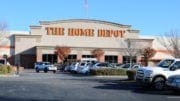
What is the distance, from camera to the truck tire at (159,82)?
29328 millimetres

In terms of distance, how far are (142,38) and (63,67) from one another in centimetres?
2230

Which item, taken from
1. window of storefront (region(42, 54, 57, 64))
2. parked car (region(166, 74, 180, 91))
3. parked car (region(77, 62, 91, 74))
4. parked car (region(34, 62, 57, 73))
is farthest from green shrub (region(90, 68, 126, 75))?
window of storefront (region(42, 54, 57, 64))

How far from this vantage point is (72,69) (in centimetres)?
6669

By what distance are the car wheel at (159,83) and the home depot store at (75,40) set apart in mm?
59326

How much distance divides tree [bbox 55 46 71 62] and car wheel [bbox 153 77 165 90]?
5786 cm

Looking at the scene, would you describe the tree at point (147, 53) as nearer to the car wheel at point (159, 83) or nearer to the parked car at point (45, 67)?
the parked car at point (45, 67)

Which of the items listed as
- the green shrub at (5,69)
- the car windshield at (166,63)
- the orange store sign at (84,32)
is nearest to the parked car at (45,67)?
the green shrub at (5,69)

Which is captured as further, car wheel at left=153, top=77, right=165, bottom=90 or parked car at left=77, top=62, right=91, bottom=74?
parked car at left=77, top=62, right=91, bottom=74

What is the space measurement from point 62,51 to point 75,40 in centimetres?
550

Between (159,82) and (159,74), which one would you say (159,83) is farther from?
(159,74)

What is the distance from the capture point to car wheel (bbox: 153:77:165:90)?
96.2 feet

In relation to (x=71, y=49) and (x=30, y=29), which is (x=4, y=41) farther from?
(x=71, y=49)

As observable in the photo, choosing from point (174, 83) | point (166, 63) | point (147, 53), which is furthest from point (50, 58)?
point (174, 83)

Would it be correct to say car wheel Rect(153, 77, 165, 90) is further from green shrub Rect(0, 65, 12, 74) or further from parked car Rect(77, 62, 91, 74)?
parked car Rect(77, 62, 91, 74)
